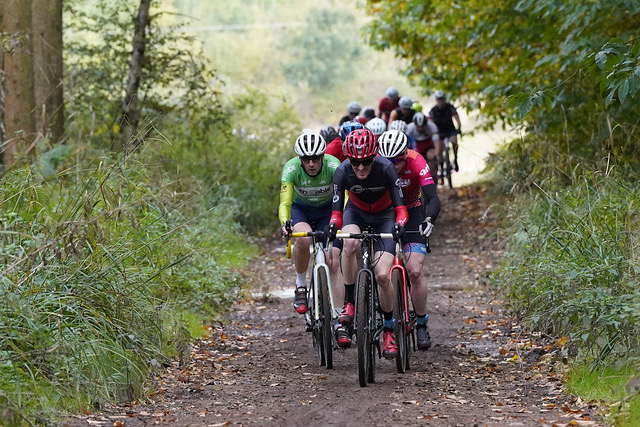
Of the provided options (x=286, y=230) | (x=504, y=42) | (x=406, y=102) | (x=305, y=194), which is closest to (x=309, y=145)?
(x=305, y=194)

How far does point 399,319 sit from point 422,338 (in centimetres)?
98

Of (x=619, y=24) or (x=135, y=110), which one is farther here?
(x=135, y=110)

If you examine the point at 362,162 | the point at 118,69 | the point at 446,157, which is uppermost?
the point at 118,69

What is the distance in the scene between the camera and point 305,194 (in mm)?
9242

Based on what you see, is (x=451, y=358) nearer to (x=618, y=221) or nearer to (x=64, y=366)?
(x=618, y=221)

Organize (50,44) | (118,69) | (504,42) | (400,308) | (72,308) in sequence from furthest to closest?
1. (118,69)
2. (504,42)
3. (50,44)
4. (400,308)
5. (72,308)

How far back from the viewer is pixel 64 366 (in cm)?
619

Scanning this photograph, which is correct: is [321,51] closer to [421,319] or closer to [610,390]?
[421,319]

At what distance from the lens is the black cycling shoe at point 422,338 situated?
8.77 meters

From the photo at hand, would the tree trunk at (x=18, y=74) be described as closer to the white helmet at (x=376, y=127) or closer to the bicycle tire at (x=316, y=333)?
the white helmet at (x=376, y=127)

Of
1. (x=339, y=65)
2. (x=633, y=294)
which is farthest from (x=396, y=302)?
(x=339, y=65)

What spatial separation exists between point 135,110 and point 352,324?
864cm

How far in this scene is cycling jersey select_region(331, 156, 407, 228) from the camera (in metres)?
8.14

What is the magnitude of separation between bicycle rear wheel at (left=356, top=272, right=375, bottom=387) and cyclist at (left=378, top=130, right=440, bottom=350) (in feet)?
3.40
